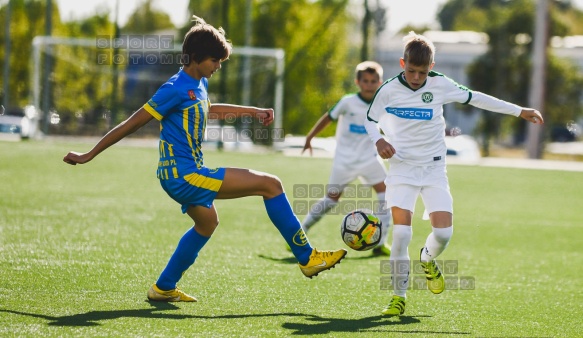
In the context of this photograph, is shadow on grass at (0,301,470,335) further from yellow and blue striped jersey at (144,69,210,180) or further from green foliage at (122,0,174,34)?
green foliage at (122,0,174,34)

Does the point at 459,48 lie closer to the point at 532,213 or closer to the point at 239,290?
the point at 532,213

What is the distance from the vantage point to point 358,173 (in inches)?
335

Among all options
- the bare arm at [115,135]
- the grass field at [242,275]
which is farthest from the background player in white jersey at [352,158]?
the bare arm at [115,135]

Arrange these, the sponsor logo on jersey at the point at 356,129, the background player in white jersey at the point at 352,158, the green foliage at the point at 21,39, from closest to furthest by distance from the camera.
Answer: the background player in white jersey at the point at 352,158 < the sponsor logo on jersey at the point at 356,129 < the green foliage at the point at 21,39

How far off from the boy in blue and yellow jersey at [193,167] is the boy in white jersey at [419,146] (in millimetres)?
531

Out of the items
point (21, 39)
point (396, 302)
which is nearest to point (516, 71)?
point (21, 39)

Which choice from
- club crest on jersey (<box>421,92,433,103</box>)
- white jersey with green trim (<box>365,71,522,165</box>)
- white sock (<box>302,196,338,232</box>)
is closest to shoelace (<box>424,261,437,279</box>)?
white jersey with green trim (<box>365,71,522,165</box>)

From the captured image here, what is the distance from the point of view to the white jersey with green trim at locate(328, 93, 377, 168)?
8375mm

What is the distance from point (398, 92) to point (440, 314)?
1.45 m

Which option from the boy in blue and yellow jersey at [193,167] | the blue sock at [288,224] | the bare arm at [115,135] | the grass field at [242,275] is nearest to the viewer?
the grass field at [242,275]

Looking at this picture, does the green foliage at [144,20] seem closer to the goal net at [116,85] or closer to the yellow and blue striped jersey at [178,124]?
the goal net at [116,85]

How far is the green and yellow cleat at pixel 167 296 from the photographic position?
539 cm

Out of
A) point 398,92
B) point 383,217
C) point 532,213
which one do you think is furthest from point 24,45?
point 398,92

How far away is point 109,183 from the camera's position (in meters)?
13.7
